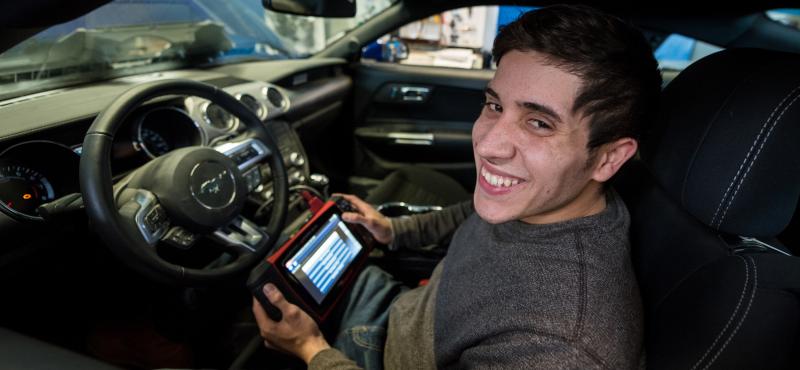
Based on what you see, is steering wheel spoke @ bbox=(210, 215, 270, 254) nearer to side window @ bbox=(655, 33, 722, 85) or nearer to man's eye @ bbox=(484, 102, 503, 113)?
man's eye @ bbox=(484, 102, 503, 113)

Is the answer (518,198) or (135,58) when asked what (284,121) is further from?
(518,198)

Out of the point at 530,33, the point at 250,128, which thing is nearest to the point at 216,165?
the point at 250,128

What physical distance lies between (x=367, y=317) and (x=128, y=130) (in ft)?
2.84

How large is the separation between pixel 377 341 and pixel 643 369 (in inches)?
25.0

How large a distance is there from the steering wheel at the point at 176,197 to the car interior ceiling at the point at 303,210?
13cm

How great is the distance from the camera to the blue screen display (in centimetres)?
123

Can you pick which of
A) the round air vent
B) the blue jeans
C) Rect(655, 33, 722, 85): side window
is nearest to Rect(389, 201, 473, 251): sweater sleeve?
the blue jeans

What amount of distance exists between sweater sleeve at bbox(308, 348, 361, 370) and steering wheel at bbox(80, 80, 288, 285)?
0.31 meters

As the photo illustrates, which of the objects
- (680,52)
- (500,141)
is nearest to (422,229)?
(500,141)

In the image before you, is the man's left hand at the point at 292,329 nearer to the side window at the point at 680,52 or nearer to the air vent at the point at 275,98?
the air vent at the point at 275,98

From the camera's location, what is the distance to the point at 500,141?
103 cm

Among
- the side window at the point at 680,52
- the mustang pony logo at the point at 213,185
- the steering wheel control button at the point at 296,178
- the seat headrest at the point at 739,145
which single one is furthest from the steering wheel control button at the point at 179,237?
the side window at the point at 680,52

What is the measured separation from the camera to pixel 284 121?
2.07m

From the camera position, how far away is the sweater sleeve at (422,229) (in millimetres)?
1612
